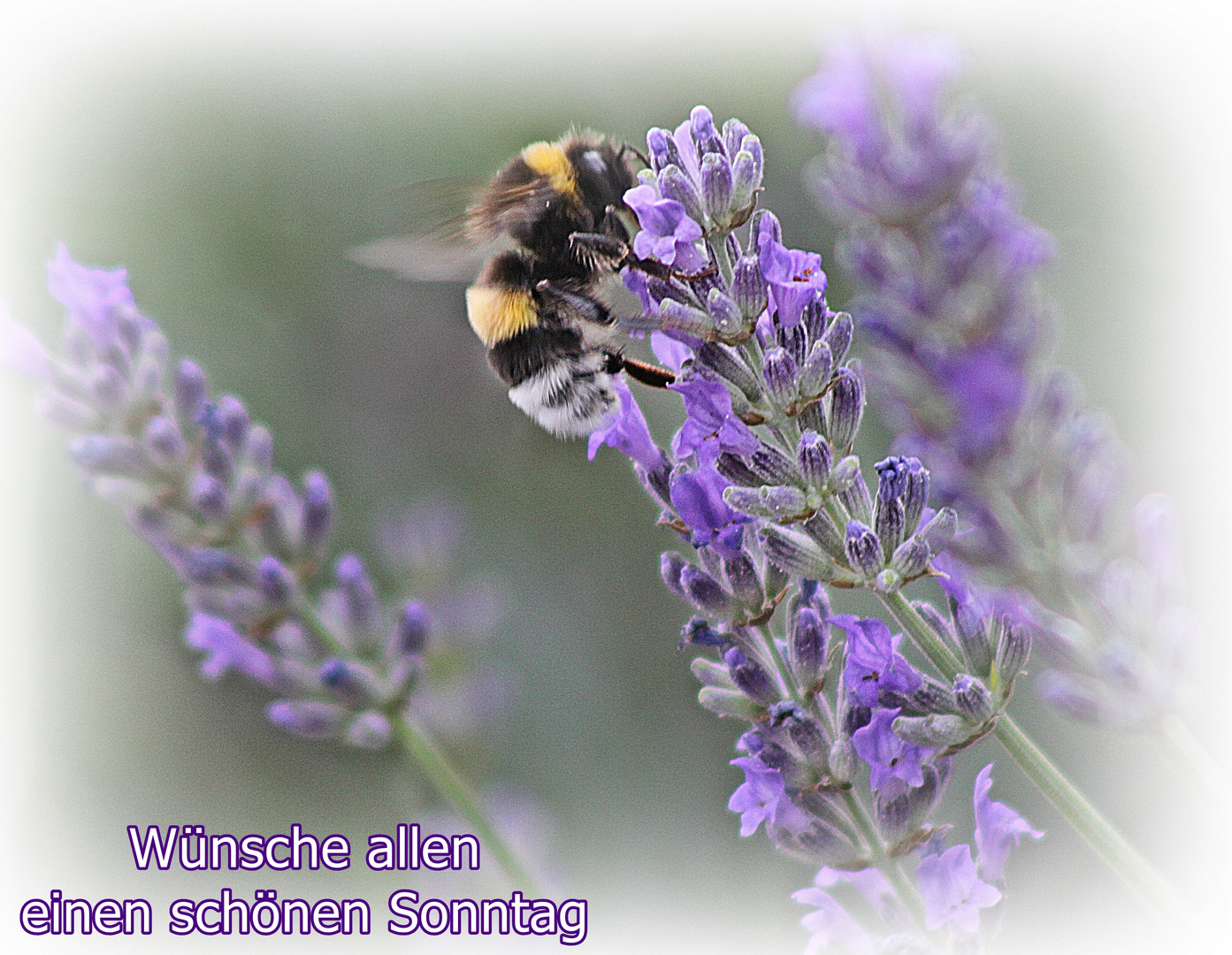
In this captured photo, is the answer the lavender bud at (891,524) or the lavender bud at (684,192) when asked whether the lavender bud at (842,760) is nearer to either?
the lavender bud at (891,524)

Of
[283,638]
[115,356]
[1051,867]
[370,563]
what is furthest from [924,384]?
[370,563]

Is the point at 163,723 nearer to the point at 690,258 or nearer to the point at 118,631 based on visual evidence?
the point at 118,631

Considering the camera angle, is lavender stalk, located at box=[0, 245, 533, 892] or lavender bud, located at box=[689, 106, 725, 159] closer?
lavender bud, located at box=[689, 106, 725, 159]

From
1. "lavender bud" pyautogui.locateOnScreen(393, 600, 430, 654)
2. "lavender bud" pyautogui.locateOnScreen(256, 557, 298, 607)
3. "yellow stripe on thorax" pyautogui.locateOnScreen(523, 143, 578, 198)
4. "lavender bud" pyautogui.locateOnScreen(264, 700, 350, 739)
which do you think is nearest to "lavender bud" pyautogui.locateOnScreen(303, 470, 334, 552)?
"lavender bud" pyautogui.locateOnScreen(256, 557, 298, 607)

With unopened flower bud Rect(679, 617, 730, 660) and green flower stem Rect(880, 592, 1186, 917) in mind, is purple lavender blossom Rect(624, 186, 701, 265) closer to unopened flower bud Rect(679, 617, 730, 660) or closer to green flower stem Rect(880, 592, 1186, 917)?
unopened flower bud Rect(679, 617, 730, 660)

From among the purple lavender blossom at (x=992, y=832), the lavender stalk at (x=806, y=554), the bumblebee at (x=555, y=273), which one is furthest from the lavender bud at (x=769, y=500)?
the purple lavender blossom at (x=992, y=832)

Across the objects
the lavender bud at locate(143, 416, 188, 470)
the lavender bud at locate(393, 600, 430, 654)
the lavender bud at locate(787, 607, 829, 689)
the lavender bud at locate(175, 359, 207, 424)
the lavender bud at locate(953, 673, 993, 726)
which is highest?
the lavender bud at locate(175, 359, 207, 424)
